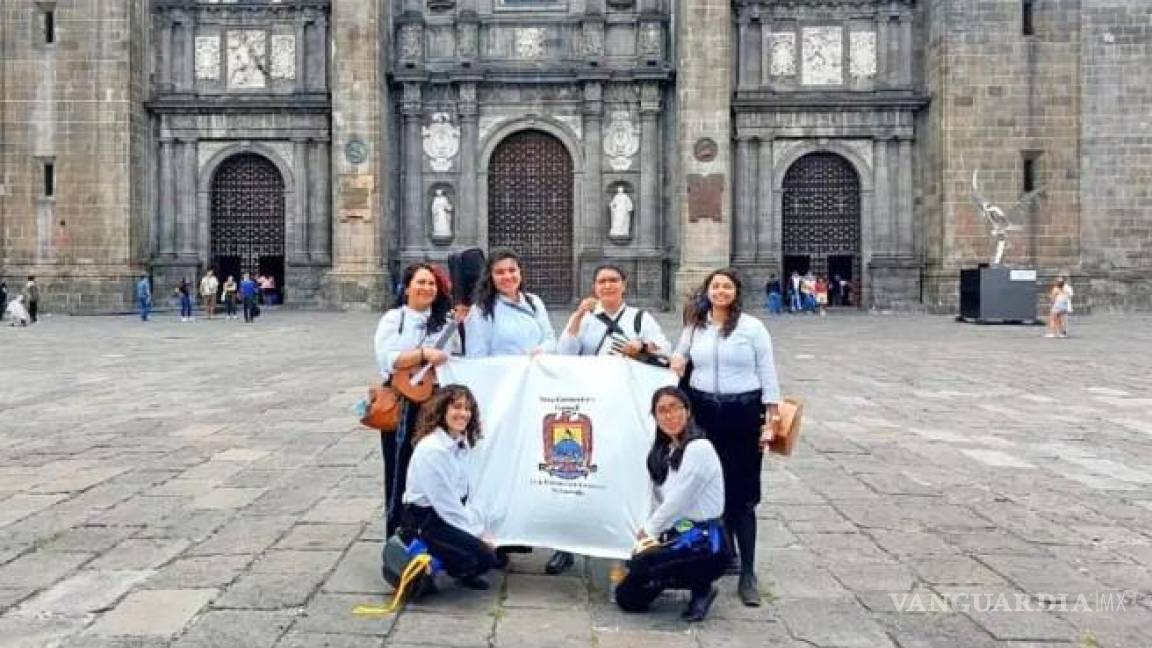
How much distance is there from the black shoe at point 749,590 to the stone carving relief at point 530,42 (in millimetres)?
26818

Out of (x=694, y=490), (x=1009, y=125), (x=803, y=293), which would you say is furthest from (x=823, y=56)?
(x=694, y=490)

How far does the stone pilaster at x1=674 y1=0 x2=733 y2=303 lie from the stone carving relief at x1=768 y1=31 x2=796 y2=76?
8.24 feet

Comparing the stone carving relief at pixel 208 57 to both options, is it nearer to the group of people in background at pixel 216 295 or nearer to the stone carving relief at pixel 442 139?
the group of people in background at pixel 216 295

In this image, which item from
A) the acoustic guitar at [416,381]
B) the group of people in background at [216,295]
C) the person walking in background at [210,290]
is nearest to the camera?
the acoustic guitar at [416,381]

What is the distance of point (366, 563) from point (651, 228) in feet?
81.3

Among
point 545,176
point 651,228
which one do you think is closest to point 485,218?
point 545,176

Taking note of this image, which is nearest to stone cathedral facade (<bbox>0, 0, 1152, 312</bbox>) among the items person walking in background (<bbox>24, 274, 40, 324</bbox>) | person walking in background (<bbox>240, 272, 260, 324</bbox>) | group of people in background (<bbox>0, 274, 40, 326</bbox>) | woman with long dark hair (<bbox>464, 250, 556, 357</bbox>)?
group of people in background (<bbox>0, 274, 40, 326</bbox>)

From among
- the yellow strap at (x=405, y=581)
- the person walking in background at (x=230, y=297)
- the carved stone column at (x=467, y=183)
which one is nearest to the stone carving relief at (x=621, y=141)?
the carved stone column at (x=467, y=183)

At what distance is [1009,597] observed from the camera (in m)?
4.85

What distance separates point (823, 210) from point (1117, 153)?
7.82 m

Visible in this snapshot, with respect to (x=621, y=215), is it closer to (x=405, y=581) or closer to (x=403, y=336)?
(x=403, y=336)

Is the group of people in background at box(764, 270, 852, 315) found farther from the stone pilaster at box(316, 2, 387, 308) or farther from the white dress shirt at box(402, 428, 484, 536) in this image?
the white dress shirt at box(402, 428, 484, 536)

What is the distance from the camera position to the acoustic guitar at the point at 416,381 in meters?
5.11

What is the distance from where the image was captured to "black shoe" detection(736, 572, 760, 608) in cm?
478
